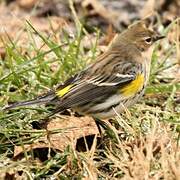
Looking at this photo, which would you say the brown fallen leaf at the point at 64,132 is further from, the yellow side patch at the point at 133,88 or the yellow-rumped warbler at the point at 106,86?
the yellow side patch at the point at 133,88

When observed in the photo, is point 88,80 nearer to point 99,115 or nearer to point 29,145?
point 99,115

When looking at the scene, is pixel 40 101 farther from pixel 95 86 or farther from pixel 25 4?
pixel 25 4

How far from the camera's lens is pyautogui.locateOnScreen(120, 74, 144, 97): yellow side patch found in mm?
6148

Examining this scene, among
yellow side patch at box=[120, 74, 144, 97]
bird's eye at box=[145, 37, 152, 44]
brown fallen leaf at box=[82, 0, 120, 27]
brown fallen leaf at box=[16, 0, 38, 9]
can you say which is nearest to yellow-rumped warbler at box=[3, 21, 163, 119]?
yellow side patch at box=[120, 74, 144, 97]

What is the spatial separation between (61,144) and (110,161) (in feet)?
1.46

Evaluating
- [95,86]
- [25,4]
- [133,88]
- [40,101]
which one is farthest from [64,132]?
[25,4]

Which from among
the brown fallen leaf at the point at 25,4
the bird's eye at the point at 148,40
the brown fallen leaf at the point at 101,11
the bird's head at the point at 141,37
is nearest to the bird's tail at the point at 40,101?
the bird's head at the point at 141,37

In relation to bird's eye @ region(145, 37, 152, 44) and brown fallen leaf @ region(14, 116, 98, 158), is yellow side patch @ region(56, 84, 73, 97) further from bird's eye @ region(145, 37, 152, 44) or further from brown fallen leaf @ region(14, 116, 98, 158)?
bird's eye @ region(145, 37, 152, 44)

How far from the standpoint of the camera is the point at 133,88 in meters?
6.18

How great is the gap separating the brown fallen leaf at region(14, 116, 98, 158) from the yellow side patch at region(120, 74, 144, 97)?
1.27ft

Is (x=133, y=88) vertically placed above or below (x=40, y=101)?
below

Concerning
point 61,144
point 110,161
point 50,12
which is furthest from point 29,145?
point 50,12

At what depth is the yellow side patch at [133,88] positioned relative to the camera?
6.15 metres

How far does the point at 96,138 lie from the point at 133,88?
643mm
